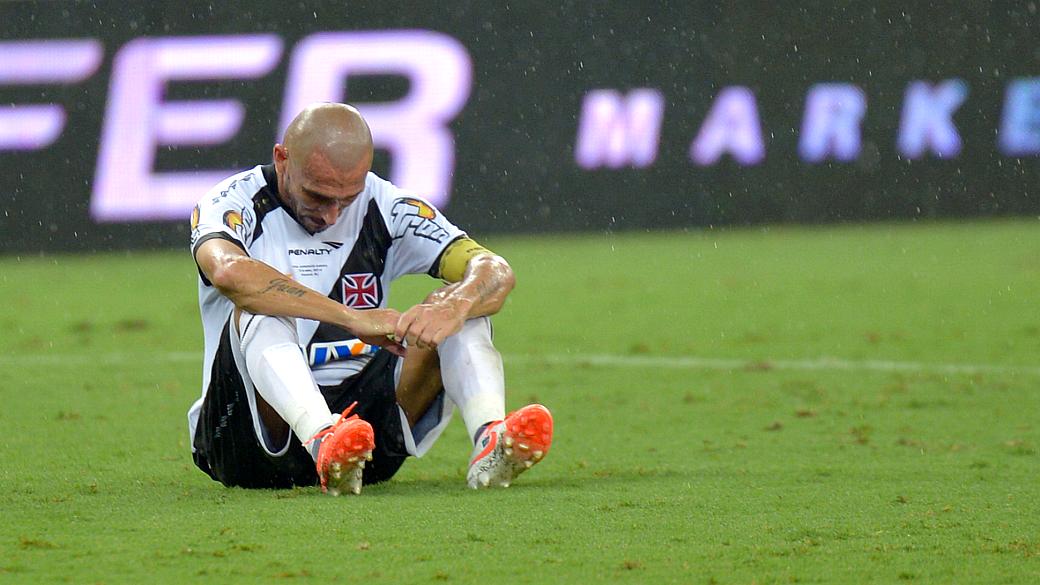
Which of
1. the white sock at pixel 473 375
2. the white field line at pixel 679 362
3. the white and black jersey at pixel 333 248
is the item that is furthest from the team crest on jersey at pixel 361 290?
the white field line at pixel 679 362

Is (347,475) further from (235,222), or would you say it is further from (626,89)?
(626,89)

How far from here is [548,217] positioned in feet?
49.7

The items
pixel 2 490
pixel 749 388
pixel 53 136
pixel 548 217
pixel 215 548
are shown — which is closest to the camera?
pixel 215 548

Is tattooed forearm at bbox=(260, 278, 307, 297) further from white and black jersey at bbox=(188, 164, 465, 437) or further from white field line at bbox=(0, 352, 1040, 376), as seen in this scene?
white field line at bbox=(0, 352, 1040, 376)

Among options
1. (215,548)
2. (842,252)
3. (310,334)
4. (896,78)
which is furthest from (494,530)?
(896,78)

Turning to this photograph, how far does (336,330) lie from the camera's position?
4.78 metres

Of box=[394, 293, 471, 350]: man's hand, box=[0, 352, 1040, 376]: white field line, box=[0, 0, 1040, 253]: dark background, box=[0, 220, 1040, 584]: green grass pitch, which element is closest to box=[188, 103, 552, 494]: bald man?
box=[394, 293, 471, 350]: man's hand

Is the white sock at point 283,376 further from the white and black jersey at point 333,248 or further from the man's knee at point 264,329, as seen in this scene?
the white and black jersey at point 333,248

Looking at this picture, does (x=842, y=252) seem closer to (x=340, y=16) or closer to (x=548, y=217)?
(x=548, y=217)

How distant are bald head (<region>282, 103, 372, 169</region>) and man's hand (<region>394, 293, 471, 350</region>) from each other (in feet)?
1.49

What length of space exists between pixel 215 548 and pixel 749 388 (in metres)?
3.97

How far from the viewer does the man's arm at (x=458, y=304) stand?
4.40m

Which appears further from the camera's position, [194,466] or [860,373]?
[860,373]

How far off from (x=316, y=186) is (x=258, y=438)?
72cm
